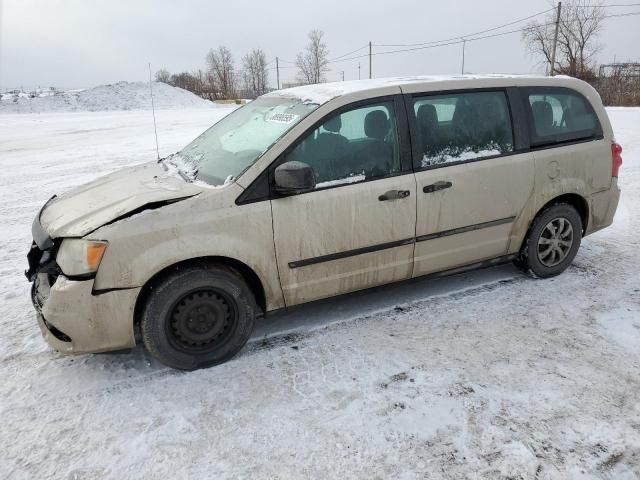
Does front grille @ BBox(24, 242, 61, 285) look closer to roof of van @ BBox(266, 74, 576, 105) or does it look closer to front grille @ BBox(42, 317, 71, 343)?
front grille @ BBox(42, 317, 71, 343)

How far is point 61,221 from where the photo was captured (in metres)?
3.07

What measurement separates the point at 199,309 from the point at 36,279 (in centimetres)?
110

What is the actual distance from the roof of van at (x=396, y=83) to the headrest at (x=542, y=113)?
192 mm

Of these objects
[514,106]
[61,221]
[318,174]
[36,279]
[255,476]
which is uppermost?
[514,106]

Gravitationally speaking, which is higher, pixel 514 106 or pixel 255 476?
pixel 514 106

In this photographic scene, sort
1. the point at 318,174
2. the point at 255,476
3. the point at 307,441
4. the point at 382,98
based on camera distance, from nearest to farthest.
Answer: the point at 255,476
the point at 307,441
the point at 318,174
the point at 382,98

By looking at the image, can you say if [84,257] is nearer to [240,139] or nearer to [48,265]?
[48,265]

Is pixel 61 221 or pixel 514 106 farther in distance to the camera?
pixel 514 106

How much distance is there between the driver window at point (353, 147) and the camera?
3.29 m

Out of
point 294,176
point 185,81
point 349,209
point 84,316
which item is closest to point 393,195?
point 349,209

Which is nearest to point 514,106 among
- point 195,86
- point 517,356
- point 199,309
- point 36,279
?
point 517,356

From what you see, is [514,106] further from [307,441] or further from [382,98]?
[307,441]

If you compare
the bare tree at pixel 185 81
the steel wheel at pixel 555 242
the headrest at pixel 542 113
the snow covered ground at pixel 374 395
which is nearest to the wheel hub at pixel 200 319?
the snow covered ground at pixel 374 395

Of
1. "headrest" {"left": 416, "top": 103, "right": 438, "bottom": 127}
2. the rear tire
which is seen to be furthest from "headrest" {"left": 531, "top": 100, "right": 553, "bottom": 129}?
"headrest" {"left": 416, "top": 103, "right": 438, "bottom": 127}
